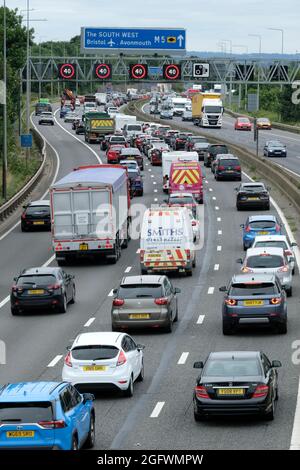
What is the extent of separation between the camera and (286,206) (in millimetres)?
68438

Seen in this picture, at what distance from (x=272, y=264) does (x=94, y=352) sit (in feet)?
49.5

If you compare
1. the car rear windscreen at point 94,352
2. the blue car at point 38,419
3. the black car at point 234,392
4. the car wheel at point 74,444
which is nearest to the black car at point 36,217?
the car rear windscreen at point 94,352

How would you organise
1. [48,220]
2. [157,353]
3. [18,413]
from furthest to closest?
[48,220], [157,353], [18,413]

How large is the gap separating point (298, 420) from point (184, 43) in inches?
3168

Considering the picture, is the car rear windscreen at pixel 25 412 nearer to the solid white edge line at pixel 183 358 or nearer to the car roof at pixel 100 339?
the car roof at pixel 100 339

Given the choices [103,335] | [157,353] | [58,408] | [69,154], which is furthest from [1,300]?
[69,154]

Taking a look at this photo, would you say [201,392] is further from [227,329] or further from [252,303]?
[227,329]

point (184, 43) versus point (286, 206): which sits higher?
point (184, 43)

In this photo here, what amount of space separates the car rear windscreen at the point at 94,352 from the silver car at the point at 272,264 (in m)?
14.1

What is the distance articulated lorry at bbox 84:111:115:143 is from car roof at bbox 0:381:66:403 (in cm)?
9455

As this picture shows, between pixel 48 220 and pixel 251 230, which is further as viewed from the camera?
pixel 48 220

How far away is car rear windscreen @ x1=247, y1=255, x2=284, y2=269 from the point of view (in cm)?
4200

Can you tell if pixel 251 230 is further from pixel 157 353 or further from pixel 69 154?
pixel 69 154

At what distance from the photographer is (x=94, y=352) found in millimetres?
27828
